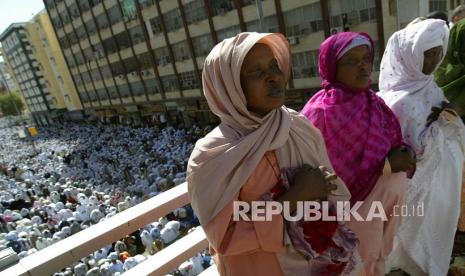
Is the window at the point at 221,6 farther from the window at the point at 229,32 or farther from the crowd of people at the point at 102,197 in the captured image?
the crowd of people at the point at 102,197

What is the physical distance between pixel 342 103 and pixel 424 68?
787mm

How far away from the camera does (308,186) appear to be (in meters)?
1.35

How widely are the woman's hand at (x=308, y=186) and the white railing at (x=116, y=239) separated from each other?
963 millimetres

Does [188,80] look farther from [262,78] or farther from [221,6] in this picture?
[262,78]

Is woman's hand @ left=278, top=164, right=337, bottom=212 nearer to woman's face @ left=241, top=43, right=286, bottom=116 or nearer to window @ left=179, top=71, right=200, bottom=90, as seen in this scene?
woman's face @ left=241, top=43, right=286, bottom=116

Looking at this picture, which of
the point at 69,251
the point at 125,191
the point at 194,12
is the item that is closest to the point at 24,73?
the point at 194,12

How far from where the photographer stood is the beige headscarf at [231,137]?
133 centimetres

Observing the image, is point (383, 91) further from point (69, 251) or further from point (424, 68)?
point (69, 251)

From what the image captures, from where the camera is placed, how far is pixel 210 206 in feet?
4.42

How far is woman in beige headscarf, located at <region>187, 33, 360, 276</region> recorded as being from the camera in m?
1.34

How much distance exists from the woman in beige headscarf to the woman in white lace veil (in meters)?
1.10

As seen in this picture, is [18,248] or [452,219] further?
[18,248]

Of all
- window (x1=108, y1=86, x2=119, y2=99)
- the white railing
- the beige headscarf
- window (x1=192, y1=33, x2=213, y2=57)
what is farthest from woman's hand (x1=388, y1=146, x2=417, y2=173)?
window (x1=108, y1=86, x2=119, y2=99)

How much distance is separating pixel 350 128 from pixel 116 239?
145 centimetres
